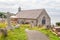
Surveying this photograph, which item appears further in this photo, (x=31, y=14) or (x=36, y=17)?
(x=31, y=14)

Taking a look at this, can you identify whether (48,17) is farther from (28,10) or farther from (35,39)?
(35,39)

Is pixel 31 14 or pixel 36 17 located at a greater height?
pixel 31 14

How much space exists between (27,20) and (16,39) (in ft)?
123

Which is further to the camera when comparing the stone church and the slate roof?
the slate roof

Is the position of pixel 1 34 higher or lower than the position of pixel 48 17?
higher

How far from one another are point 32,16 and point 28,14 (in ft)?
8.57

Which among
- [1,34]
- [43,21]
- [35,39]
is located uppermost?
[1,34]

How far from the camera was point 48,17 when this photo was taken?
54.0 meters

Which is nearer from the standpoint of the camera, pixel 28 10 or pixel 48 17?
pixel 48 17

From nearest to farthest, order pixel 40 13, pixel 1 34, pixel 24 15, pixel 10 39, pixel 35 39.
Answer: pixel 1 34, pixel 10 39, pixel 35 39, pixel 40 13, pixel 24 15

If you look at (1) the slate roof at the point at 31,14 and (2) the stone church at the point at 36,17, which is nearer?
(2) the stone church at the point at 36,17

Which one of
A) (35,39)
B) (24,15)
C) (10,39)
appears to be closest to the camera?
(10,39)

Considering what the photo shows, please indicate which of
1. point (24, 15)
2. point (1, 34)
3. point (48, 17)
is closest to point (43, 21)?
point (48, 17)

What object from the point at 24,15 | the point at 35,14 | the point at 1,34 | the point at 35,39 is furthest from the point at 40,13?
the point at 1,34
